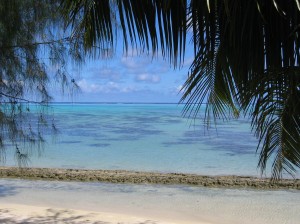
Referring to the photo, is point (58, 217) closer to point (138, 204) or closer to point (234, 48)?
point (138, 204)

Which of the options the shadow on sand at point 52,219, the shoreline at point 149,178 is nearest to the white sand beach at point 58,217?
the shadow on sand at point 52,219

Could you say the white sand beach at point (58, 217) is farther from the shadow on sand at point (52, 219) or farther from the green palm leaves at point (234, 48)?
the green palm leaves at point (234, 48)

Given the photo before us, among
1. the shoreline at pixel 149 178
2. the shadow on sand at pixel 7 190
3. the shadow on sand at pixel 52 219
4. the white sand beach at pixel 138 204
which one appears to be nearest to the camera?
the shadow on sand at pixel 52 219

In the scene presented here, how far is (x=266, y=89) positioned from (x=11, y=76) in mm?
2672

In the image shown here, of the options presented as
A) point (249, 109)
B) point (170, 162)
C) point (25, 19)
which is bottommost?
point (170, 162)

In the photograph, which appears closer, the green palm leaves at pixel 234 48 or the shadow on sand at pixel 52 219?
the green palm leaves at pixel 234 48

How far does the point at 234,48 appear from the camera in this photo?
163 cm

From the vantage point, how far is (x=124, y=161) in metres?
13.1

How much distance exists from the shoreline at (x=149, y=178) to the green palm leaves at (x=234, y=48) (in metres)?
7.18

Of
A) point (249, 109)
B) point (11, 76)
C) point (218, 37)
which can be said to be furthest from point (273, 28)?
point (11, 76)

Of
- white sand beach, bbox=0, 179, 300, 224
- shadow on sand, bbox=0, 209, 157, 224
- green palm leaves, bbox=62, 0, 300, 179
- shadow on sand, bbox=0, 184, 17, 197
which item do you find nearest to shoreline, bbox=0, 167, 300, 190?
white sand beach, bbox=0, 179, 300, 224

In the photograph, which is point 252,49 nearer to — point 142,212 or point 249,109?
point 249,109

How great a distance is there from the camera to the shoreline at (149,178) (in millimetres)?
8776

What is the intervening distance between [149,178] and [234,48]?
26.6 ft
